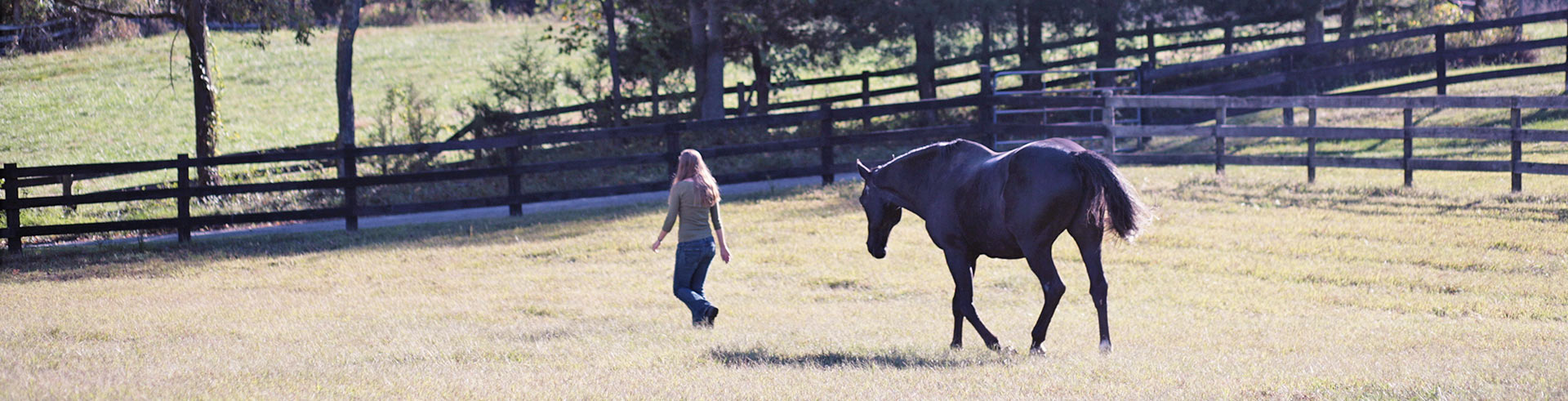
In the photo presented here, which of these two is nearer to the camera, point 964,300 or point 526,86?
point 964,300

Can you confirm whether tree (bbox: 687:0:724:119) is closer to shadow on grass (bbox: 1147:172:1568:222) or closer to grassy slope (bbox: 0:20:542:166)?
grassy slope (bbox: 0:20:542:166)

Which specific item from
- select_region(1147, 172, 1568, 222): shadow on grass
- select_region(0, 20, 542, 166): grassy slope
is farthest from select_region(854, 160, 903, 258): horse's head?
select_region(0, 20, 542, 166): grassy slope

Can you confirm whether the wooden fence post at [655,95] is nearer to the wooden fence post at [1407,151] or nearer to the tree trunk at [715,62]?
the tree trunk at [715,62]

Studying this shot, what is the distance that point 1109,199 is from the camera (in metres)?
6.58

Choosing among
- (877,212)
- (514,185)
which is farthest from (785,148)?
(877,212)

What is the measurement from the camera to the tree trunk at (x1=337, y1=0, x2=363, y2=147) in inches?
757

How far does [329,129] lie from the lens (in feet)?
87.6

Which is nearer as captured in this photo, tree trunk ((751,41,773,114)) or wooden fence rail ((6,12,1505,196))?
wooden fence rail ((6,12,1505,196))

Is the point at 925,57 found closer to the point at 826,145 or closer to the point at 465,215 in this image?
the point at 826,145

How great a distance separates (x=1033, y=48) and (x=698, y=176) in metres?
18.0

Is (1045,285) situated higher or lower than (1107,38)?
lower

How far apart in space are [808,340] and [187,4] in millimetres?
13624

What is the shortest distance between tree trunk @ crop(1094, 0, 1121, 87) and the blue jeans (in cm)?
1722

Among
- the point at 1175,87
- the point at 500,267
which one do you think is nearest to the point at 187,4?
the point at 500,267
